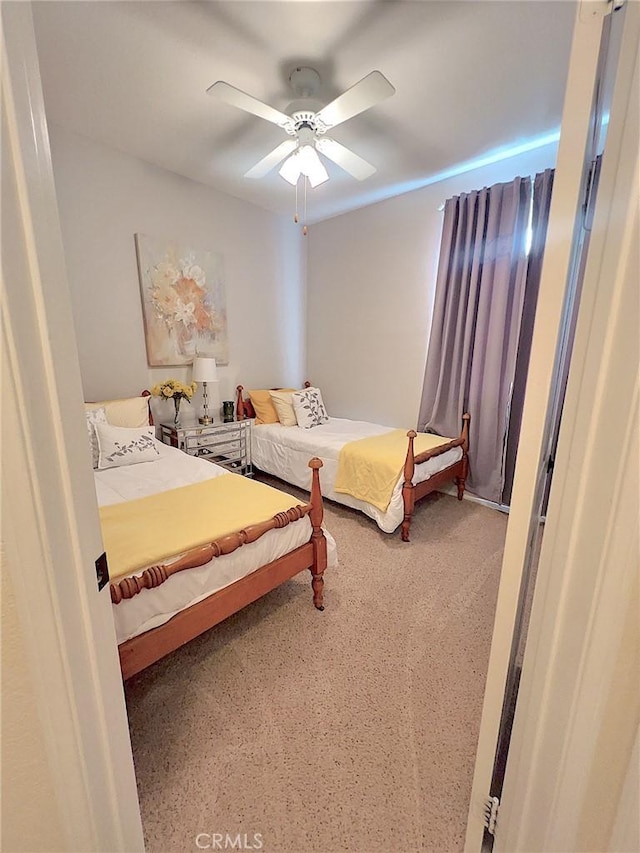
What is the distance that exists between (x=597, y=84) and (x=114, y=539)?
1.78 meters

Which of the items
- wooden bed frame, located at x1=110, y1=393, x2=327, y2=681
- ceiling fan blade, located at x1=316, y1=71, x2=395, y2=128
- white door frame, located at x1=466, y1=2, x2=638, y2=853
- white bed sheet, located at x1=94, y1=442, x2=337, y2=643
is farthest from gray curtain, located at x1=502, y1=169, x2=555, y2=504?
white door frame, located at x1=466, y1=2, x2=638, y2=853

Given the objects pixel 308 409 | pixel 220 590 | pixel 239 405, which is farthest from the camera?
pixel 239 405

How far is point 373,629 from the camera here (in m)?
1.77

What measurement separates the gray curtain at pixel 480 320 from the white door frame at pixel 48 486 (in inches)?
117

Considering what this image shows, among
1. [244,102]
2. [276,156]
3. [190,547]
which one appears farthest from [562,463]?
[276,156]

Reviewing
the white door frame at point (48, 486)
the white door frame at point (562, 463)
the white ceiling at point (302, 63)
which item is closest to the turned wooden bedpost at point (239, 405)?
the white ceiling at point (302, 63)

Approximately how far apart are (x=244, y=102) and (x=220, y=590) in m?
2.26

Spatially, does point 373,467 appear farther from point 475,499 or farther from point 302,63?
point 302,63

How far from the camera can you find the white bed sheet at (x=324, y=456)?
2557 mm

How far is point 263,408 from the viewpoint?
3.71 metres

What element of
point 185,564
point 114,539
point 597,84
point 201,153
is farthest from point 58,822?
point 201,153

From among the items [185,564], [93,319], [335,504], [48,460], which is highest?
[93,319]

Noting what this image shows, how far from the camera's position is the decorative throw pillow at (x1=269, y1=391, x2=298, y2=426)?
3648 millimetres

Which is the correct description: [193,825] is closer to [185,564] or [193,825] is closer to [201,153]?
[185,564]
